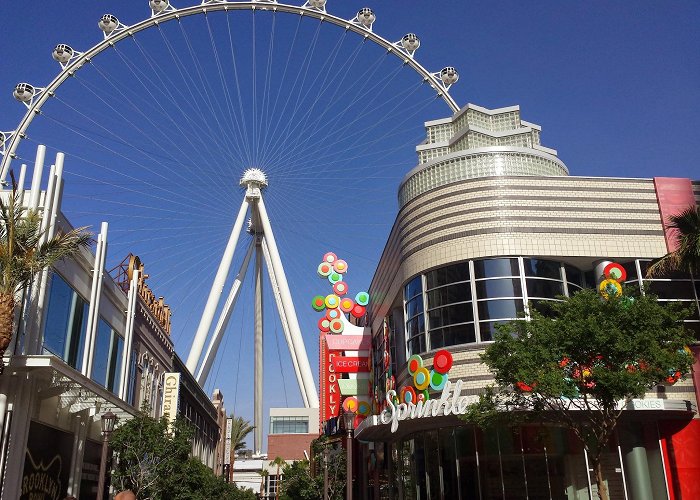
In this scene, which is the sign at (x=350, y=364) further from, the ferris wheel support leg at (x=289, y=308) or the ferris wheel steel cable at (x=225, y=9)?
the ferris wheel steel cable at (x=225, y=9)

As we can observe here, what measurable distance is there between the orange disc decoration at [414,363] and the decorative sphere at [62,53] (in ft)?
92.4

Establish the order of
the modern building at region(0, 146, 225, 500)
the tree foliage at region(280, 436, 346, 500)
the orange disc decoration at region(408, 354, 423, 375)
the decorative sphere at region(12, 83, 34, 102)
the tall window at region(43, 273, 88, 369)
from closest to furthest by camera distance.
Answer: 1. the modern building at region(0, 146, 225, 500)
2. the tall window at region(43, 273, 88, 369)
3. the orange disc decoration at region(408, 354, 423, 375)
4. the decorative sphere at region(12, 83, 34, 102)
5. the tree foliage at region(280, 436, 346, 500)

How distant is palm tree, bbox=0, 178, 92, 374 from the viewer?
19562mm

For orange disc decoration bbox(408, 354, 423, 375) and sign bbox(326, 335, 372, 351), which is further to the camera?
sign bbox(326, 335, 372, 351)

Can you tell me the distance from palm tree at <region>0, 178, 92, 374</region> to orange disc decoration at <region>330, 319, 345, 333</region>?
30.2 meters

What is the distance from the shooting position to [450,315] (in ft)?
103

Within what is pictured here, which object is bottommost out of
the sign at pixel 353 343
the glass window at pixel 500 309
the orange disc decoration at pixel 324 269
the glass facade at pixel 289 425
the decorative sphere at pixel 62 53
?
the glass window at pixel 500 309

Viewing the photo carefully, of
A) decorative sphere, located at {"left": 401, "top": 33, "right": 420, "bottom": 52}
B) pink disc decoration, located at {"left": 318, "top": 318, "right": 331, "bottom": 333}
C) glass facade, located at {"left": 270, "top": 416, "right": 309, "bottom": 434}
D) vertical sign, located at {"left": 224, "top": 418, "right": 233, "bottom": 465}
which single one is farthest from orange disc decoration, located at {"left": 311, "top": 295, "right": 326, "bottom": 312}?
glass facade, located at {"left": 270, "top": 416, "right": 309, "bottom": 434}

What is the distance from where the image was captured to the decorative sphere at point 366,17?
1865 inches

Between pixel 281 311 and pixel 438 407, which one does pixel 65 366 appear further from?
pixel 281 311

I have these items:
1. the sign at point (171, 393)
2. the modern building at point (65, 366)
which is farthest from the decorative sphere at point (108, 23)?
the sign at point (171, 393)

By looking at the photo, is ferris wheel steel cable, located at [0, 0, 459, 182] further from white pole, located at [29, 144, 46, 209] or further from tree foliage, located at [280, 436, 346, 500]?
tree foliage, located at [280, 436, 346, 500]

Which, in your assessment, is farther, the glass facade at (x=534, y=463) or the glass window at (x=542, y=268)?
the glass window at (x=542, y=268)

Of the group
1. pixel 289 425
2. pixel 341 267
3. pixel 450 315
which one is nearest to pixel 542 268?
pixel 450 315
